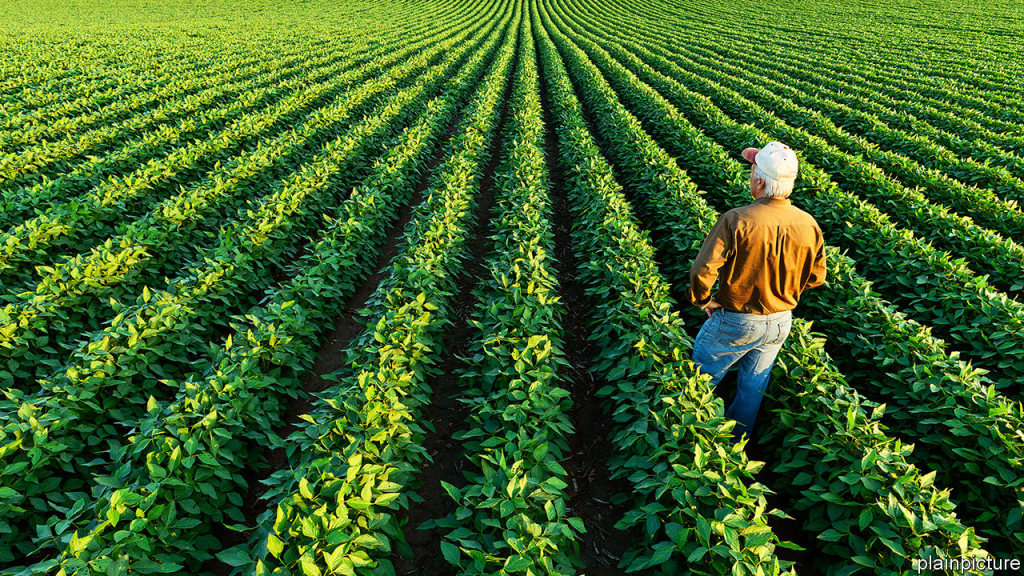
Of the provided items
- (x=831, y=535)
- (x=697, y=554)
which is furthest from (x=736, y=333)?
(x=697, y=554)

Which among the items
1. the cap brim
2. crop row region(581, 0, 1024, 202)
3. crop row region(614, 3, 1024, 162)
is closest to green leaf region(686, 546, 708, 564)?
the cap brim

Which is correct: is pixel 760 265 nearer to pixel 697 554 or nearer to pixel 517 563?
pixel 697 554

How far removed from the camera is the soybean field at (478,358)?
2.63 m

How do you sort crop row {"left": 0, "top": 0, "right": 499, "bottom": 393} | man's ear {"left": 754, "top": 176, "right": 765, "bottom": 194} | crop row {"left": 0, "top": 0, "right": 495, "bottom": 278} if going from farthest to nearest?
crop row {"left": 0, "top": 0, "right": 495, "bottom": 278} < crop row {"left": 0, "top": 0, "right": 499, "bottom": 393} < man's ear {"left": 754, "top": 176, "right": 765, "bottom": 194}

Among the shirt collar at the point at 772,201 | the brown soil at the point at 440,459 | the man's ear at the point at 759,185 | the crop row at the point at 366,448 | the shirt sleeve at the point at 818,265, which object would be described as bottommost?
the brown soil at the point at 440,459

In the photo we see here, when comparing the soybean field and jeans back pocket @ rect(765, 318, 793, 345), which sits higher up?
jeans back pocket @ rect(765, 318, 793, 345)

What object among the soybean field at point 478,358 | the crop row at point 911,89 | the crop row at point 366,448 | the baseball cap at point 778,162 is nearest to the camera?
the crop row at point 366,448

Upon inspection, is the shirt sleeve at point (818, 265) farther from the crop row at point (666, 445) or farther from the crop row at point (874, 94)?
the crop row at point (874, 94)

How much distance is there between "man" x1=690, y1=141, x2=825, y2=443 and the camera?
2875mm

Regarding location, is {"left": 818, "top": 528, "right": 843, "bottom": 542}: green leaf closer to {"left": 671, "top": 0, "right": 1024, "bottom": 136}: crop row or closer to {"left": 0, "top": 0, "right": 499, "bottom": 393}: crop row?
{"left": 0, "top": 0, "right": 499, "bottom": 393}: crop row

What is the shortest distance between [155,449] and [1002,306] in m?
7.40

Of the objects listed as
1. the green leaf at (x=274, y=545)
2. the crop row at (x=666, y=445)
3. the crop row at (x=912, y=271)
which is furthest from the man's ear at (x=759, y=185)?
the green leaf at (x=274, y=545)

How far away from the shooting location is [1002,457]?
2.88 meters

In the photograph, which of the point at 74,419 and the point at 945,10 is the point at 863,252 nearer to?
the point at 74,419
